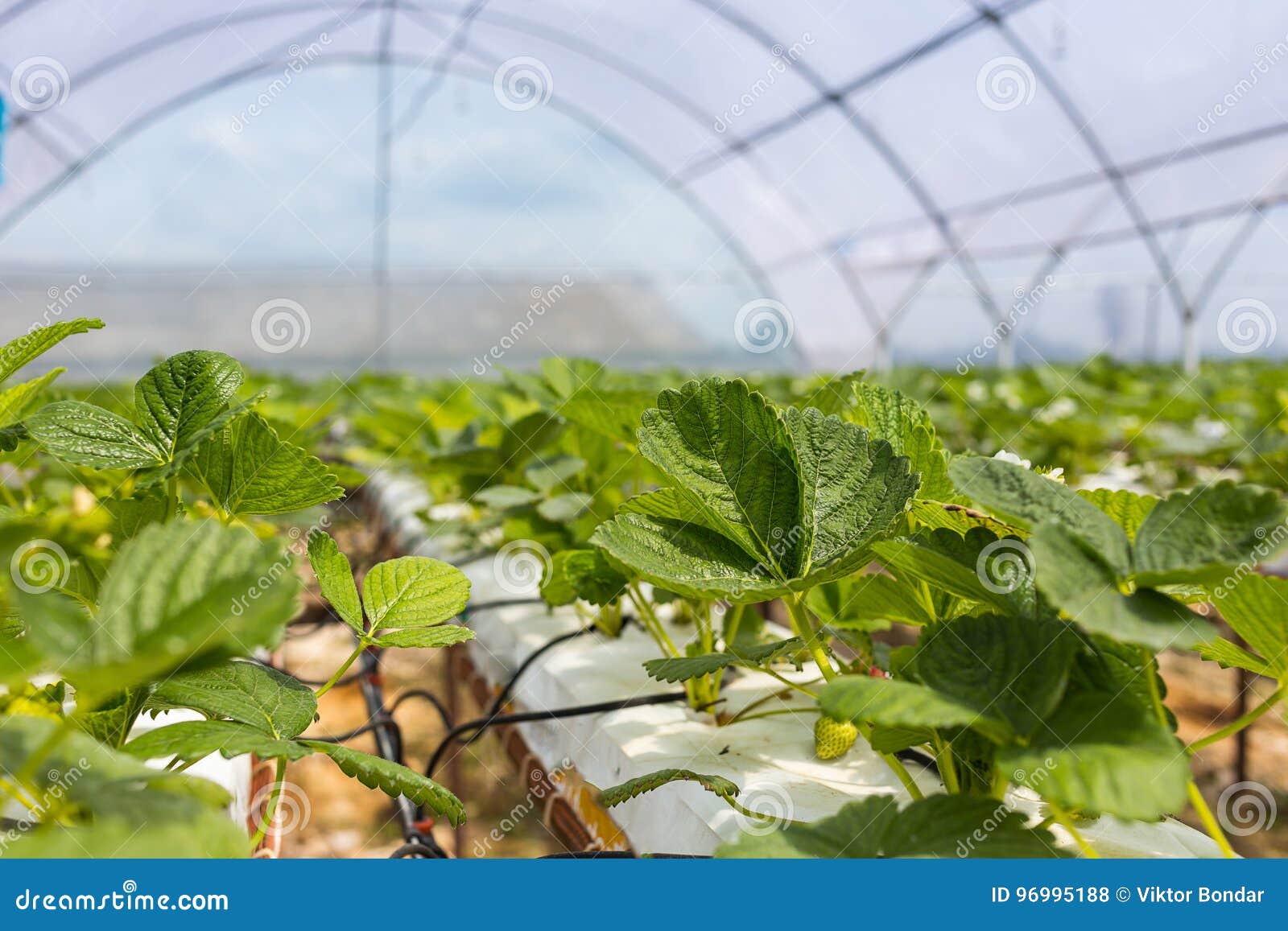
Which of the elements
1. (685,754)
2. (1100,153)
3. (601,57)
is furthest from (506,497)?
(601,57)

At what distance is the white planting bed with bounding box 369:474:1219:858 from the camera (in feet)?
1.66

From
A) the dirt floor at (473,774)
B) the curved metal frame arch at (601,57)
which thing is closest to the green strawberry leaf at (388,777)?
the dirt floor at (473,774)

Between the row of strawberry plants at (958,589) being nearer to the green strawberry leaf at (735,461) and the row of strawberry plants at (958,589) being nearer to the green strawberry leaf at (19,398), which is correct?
the green strawberry leaf at (735,461)

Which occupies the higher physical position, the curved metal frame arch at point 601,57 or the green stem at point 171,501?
the curved metal frame arch at point 601,57

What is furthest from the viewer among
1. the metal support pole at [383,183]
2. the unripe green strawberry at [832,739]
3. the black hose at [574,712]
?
the metal support pole at [383,183]

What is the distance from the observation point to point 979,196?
7.04 meters

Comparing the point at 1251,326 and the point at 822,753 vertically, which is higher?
the point at 1251,326

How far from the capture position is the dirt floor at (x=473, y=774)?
5.89 ft

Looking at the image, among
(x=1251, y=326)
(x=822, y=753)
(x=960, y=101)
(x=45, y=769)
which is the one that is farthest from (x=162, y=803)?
(x=1251, y=326)

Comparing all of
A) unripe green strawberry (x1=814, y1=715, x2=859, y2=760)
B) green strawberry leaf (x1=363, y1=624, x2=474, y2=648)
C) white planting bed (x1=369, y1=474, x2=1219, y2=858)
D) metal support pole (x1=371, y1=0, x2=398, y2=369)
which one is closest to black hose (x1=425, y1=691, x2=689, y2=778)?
white planting bed (x1=369, y1=474, x2=1219, y2=858)

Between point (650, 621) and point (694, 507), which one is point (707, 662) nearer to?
point (694, 507)

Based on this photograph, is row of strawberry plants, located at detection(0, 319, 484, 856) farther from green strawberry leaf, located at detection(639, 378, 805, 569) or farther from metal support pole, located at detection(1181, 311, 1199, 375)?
metal support pole, located at detection(1181, 311, 1199, 375)
